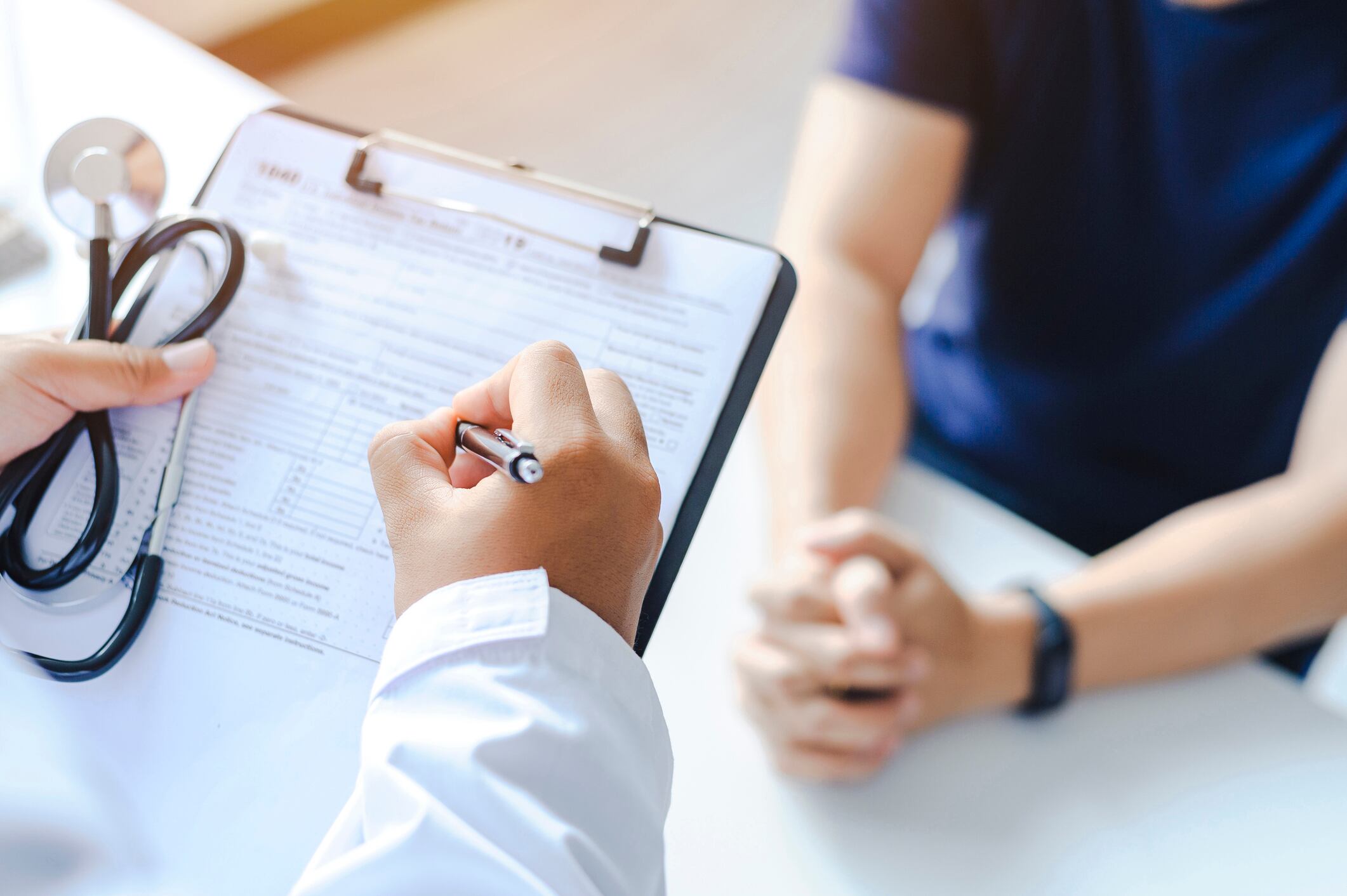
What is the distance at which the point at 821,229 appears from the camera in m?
0.72

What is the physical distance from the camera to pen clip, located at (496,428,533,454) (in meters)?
0.34

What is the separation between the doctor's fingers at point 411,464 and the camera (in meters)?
0.37

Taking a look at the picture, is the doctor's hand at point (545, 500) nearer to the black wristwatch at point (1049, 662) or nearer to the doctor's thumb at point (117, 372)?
the doctor's thumb at point (117, 372)

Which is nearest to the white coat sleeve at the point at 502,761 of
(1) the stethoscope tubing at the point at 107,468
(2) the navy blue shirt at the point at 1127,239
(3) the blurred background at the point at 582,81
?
(1) the stethoscope tubing at the point at 107,468

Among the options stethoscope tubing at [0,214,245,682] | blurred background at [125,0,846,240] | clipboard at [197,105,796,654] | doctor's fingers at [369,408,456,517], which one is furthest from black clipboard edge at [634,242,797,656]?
blurred background at [125,0,846,240]

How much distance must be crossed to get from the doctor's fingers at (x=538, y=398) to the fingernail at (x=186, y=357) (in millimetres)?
155

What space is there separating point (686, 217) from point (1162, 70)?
806 millimetres

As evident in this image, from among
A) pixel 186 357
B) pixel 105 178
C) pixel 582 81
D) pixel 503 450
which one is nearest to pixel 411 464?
pixel 503 450

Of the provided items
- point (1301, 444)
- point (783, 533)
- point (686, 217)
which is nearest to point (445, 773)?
point (783, 533)

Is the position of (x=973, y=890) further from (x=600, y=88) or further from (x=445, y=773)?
(x=600, y=88)

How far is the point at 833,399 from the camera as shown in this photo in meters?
0.68

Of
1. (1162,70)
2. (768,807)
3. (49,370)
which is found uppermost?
(1162,70)

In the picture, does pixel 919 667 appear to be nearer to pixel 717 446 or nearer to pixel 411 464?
pixel 717 446

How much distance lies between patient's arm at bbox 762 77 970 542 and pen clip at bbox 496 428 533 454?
0.31m
